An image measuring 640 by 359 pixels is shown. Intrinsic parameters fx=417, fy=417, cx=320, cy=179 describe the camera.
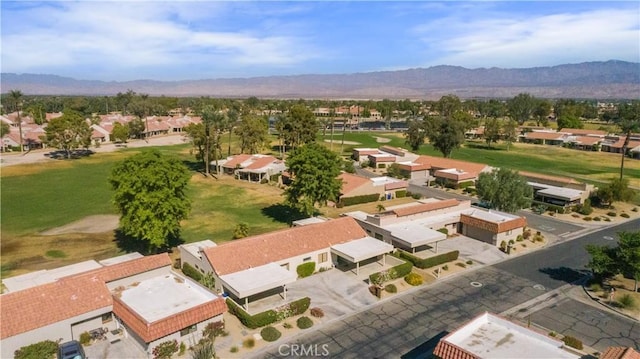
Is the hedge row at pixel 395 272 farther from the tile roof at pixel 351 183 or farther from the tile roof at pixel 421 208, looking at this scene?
the tile roof at pixel 351 183

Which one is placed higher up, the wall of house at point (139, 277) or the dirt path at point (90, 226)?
the wall of house at point (139, 277)

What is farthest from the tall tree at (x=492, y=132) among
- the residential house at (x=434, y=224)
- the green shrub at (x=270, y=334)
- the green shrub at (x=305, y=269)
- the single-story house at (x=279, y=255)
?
the green shrub at (x=270, y=334)

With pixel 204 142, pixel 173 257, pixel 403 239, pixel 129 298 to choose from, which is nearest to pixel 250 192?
pixel 204 142

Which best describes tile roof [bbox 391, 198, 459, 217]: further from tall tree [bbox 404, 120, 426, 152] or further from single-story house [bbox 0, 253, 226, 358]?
tall tree [bbox 404, 120, 426, 152]

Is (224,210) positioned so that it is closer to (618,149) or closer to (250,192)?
(250,192)

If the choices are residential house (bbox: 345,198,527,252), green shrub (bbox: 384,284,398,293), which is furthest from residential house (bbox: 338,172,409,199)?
green shrub (bbox: 384,284,398,293)

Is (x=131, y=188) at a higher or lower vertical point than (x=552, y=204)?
higher

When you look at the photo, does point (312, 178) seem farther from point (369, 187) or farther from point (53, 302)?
point (53, 302)
